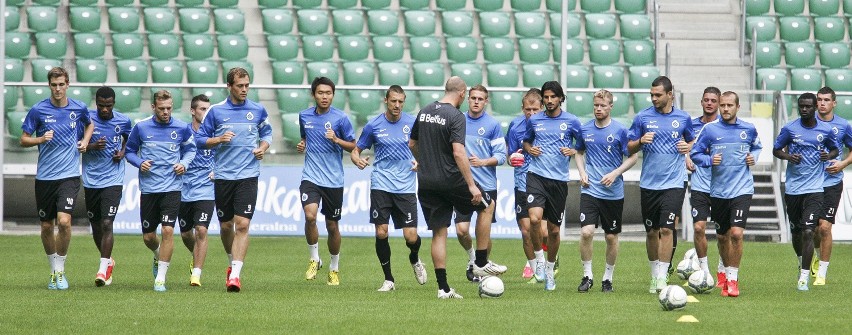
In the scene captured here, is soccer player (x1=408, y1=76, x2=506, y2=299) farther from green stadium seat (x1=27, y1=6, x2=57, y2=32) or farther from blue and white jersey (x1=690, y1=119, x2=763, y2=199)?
green stadium seat (x1=27, y1=6, x2=57, y2=32)

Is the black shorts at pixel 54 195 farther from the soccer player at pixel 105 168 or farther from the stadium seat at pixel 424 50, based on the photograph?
the stadium seat at pixel 424 50

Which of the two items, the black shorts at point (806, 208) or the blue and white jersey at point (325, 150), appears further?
the blue and white jersey at point (325, 150)

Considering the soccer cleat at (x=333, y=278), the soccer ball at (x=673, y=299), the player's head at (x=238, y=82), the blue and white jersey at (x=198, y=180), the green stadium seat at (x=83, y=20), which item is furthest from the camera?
the green stadium seat at (x=83, y=20)

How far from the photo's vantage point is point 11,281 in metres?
14.7

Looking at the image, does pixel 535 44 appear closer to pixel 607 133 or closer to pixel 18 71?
pixel 18 71

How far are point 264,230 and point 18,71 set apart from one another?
6120 mm

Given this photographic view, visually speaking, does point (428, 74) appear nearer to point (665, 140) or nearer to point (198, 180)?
point (198, 180)

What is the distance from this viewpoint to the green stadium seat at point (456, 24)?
27656mm

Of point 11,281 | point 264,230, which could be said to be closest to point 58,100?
point 11,281

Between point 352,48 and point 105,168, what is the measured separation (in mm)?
12764

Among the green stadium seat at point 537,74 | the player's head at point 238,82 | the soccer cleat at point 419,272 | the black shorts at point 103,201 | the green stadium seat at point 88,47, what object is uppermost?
the green stadium seat at point 88,47

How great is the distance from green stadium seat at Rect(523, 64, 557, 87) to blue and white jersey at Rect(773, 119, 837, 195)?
37.9ft

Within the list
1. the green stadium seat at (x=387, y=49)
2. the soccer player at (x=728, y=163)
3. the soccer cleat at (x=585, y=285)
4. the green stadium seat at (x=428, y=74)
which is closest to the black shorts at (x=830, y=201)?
the soccer player at (x=728, y=163)

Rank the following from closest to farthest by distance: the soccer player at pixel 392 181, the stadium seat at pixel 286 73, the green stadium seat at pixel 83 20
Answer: the soccer player at pixel 392 181 → the stadium seat at pixel 286 73 → the green stadium seat at pixel 83 20
